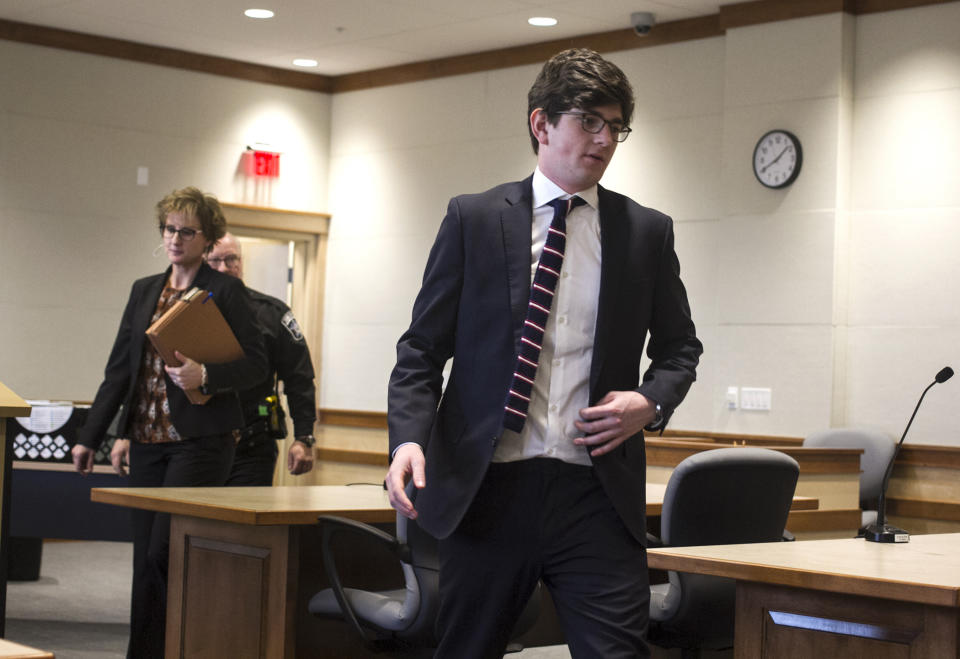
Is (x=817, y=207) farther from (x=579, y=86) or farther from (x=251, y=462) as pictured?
(x=579, y=86)

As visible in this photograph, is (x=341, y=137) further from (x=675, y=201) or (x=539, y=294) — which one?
(x=539, y=294)

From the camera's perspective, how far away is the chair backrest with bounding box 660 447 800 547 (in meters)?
3.48

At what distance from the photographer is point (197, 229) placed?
4.25 m

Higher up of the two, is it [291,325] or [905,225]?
[905,225]

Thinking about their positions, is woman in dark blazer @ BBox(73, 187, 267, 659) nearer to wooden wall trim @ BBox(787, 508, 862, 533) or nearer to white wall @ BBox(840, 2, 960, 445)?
wooden wall trim @ BBox(787, 508, 862, 533)

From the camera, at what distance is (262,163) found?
934cm

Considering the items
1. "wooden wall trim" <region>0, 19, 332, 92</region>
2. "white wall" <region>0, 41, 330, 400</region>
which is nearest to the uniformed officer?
"white wall" <region>0, 41, 330, 400</region>

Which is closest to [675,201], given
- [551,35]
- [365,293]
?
[551,35]

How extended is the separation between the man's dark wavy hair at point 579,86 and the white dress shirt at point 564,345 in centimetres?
15

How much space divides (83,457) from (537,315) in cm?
253

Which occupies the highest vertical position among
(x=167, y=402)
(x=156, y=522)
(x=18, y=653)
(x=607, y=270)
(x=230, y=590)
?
(x=607, y=270)

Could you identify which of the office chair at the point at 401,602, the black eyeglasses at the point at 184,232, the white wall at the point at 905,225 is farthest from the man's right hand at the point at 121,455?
the white wall at the point at 905,225

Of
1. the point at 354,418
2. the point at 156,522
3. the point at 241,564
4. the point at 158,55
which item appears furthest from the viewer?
the point at 354,418

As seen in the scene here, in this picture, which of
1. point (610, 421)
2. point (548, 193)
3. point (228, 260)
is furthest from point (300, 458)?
point (610, 421)
